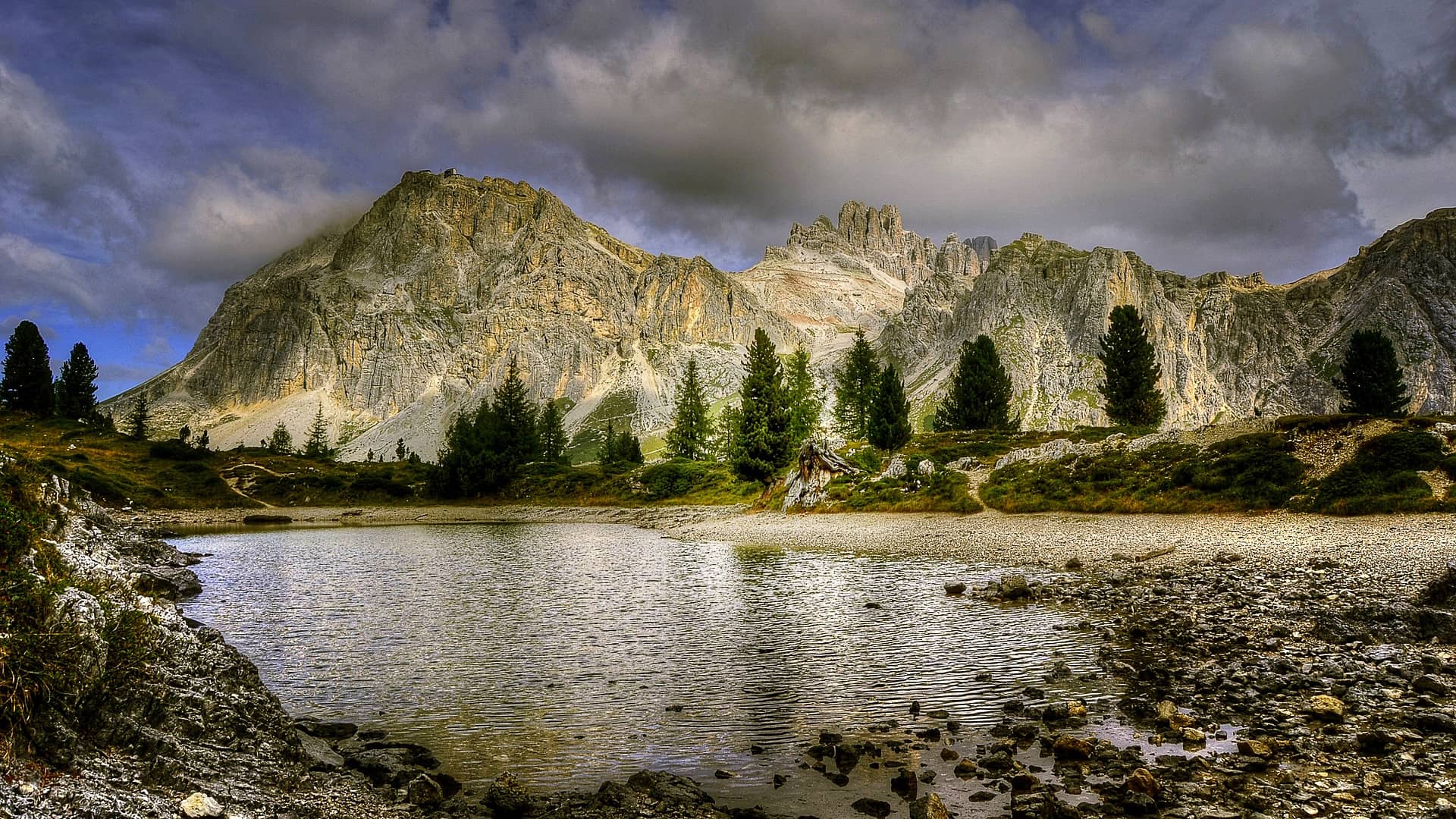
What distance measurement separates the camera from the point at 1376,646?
49.2 feet

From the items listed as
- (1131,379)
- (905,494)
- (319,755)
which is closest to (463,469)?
(905,494)

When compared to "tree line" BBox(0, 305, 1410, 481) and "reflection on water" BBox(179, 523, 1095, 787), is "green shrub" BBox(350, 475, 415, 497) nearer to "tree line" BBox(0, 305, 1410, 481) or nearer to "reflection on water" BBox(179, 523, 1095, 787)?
"tree line" BBox(0, 305, 1410, 481)

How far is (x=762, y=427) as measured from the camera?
257ft

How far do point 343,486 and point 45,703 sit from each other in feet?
392

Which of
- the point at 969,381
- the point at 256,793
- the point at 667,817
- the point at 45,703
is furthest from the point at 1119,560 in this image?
the point at 969,381

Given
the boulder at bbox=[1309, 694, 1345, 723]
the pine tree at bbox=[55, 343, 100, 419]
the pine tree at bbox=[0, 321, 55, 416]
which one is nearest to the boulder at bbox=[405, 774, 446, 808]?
the boulder at bbox=[1309, 694, 1345, 723]

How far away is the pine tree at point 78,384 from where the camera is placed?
133500 mm

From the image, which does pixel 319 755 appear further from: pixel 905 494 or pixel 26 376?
pixel 26 376

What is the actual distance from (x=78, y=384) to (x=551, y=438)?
90.8m

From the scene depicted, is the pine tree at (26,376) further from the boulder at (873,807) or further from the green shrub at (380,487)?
the boulder at (873,807)

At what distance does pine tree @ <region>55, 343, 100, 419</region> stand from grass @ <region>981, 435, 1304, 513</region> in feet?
544

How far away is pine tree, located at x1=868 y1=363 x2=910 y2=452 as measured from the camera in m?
79.8

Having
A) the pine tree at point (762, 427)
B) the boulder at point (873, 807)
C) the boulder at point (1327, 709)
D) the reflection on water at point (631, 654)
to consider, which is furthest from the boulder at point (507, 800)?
the pine tree at point (762, 427)

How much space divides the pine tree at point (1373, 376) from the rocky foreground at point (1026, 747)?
7519 centimetres
